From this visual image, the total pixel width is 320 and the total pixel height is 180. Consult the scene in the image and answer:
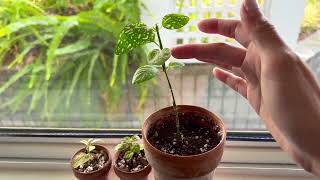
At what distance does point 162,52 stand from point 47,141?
1.69 feet

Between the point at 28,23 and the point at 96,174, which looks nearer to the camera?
the point at 96,174

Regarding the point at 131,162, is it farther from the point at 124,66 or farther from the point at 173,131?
the point at 124,66

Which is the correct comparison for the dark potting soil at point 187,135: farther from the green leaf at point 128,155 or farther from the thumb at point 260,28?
the thumb at point 260,28

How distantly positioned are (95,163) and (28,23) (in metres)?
0.50

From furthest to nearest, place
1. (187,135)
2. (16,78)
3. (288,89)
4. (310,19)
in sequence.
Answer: (16,78) < (310,19) < (187,135) < (288,89)

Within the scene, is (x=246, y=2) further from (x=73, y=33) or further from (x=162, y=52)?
(x=73, y=33)

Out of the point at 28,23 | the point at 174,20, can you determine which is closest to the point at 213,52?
the point at 174,20

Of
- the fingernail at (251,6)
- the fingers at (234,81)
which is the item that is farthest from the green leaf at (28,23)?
the fingernail at (251,6)

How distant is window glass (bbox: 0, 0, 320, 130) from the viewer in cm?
110

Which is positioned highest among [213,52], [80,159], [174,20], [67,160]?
[174,20]

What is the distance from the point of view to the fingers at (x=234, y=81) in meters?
0.85

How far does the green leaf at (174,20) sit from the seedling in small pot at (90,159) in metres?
0.36

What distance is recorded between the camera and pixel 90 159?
878 millimetres

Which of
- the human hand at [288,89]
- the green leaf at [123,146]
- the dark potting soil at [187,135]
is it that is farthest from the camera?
the green leaf at [123,146]
